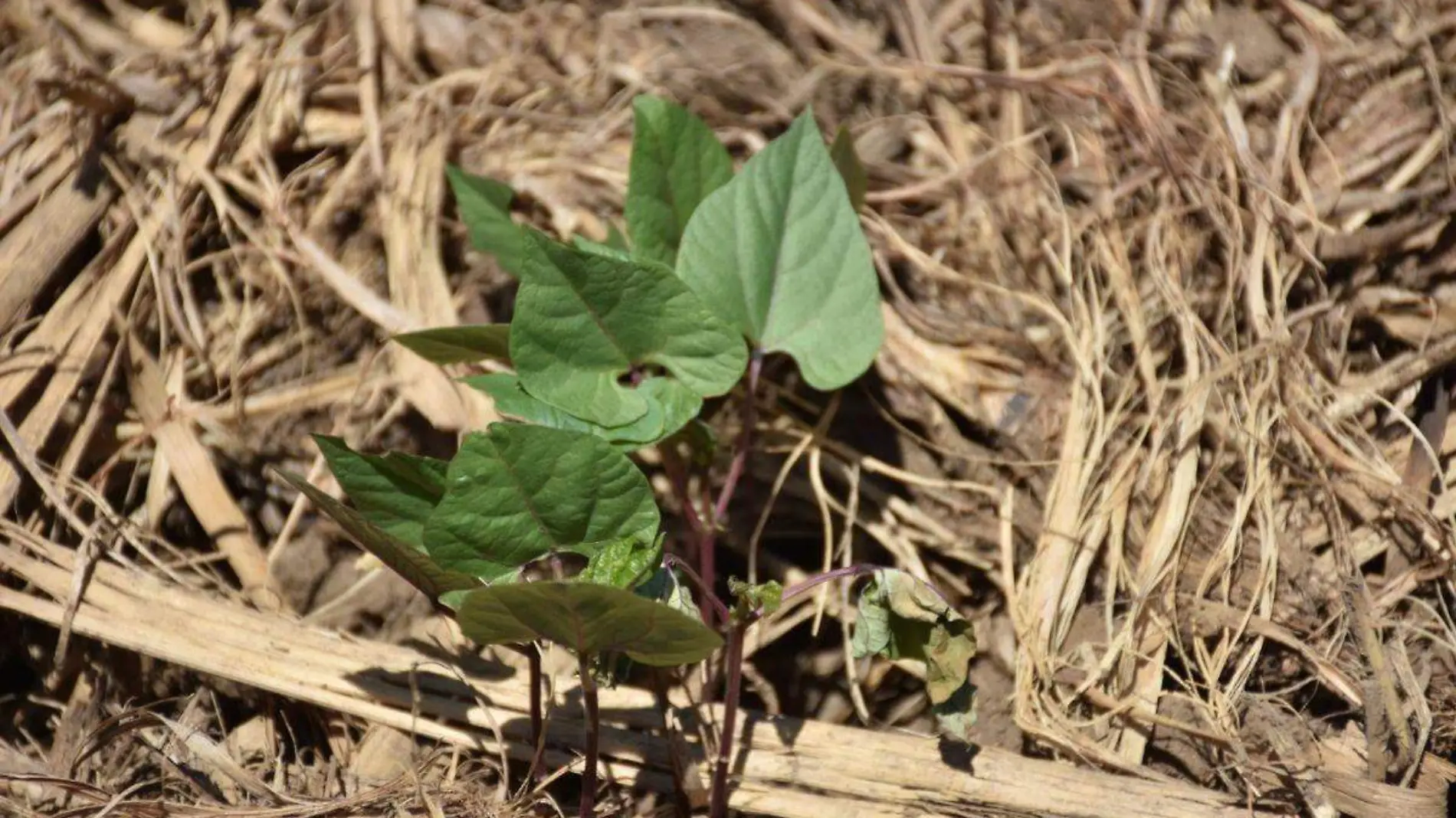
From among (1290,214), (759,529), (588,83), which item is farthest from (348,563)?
(1290,214)

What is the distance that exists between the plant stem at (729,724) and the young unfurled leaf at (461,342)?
1.19 ft

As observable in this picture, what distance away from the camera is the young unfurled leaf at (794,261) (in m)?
1.31

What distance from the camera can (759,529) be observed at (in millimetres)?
1457

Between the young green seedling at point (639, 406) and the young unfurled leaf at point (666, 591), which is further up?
the young green seedling at point (639, 406)

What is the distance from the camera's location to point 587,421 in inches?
47.9

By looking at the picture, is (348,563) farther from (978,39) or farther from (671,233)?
(978,39)

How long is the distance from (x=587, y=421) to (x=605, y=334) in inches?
3.5

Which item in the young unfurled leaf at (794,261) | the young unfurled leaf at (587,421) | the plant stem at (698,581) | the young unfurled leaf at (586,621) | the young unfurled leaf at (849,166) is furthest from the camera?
the young unfurled leaf at (849,166)

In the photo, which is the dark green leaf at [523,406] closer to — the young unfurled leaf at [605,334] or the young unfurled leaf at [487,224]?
the young unfurled leaf at [605,334]

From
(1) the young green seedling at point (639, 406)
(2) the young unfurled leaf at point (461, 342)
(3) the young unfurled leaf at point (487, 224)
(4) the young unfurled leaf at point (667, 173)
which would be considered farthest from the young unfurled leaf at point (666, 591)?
(3) the young unfurled leaf at point (487, 224)


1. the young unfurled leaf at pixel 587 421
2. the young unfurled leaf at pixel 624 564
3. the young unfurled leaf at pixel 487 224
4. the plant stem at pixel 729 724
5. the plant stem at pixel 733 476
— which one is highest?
the young unfurled leaf at pixel 487 224

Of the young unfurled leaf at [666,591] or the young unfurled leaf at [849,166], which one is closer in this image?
the young unfurled leaf at [666,591]

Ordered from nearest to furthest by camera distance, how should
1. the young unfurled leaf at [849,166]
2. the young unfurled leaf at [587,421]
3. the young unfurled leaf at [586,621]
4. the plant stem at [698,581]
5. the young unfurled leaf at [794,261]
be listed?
the young unfurled leaf at [586,621], the plant stem at [698,581], the young unfurled leaf at [587,421], the young unfurled leaf at [794,261], the young unfurled leaf at [849,166]

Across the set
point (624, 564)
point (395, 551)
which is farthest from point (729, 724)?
point (395, 551)
